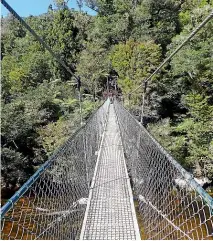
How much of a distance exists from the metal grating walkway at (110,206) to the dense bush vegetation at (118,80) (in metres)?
4.19

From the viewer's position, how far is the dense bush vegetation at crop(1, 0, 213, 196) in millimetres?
6871

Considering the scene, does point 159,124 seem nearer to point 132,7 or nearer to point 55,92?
point 55,92

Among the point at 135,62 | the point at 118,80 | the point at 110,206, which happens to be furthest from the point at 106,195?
the point at 118,80

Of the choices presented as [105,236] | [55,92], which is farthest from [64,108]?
[105,236]

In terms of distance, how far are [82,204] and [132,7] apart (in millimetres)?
10924

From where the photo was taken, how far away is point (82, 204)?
5.63 feet

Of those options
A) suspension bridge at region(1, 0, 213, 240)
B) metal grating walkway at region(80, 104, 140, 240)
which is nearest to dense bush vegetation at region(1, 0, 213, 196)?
metal grating walkway at region(80, 104, 140, 240)

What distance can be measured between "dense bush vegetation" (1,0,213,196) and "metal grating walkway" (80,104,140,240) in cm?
419

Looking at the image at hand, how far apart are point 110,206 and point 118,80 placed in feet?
26.1

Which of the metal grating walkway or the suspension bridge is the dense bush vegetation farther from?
the suspension bridge

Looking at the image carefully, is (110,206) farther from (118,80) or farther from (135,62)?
(118,80)

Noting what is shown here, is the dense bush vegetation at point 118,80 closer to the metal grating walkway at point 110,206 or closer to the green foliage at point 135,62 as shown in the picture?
the green foliage at point 135,62

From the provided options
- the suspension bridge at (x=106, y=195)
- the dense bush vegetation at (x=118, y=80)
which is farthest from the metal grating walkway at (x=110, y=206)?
the dense bush vegetation at (x=118, y=80)

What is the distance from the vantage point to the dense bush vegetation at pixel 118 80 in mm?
6871
